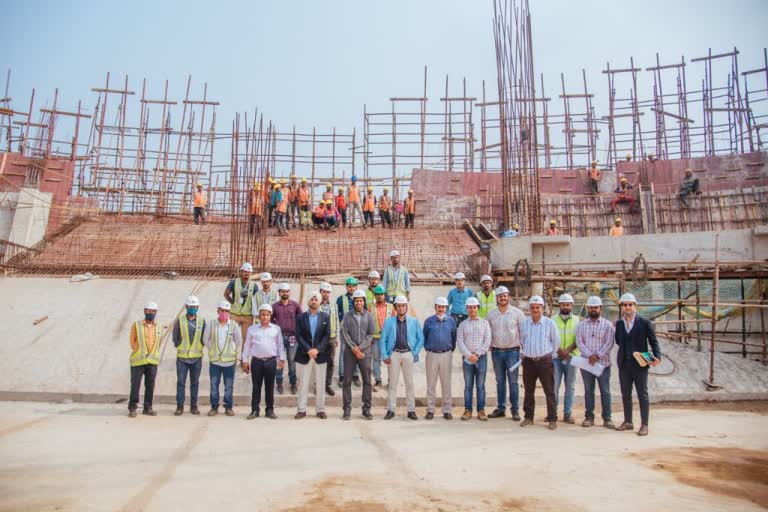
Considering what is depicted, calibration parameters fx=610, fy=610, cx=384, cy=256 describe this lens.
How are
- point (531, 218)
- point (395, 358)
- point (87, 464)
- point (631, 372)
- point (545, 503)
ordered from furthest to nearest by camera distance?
point (531, 218) < point (395, 358) < point (631, 372) < point (87, 464) < point (545, 503)

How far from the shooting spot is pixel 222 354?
705cm

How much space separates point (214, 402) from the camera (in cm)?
705

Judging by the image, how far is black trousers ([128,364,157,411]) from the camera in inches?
270

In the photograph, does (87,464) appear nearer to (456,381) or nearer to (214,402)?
(214,402)

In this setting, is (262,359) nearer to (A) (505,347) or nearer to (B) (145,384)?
(B) (145,384)

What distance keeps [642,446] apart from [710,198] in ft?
45.6

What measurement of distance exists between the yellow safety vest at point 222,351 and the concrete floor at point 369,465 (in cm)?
71

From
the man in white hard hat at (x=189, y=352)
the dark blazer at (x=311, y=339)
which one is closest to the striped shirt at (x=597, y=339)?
the dark blazer at (x=311, y=339)

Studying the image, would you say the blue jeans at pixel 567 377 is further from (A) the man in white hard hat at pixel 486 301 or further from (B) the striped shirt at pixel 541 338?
(A) the man in white hard hat at pixel 486 301

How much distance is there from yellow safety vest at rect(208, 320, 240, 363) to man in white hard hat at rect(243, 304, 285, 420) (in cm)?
23

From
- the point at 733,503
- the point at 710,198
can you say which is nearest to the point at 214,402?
the point at 733,503

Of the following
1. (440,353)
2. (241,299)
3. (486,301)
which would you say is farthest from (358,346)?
(241,299)

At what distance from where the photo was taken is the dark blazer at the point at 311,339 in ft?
22.8

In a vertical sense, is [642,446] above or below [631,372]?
below
